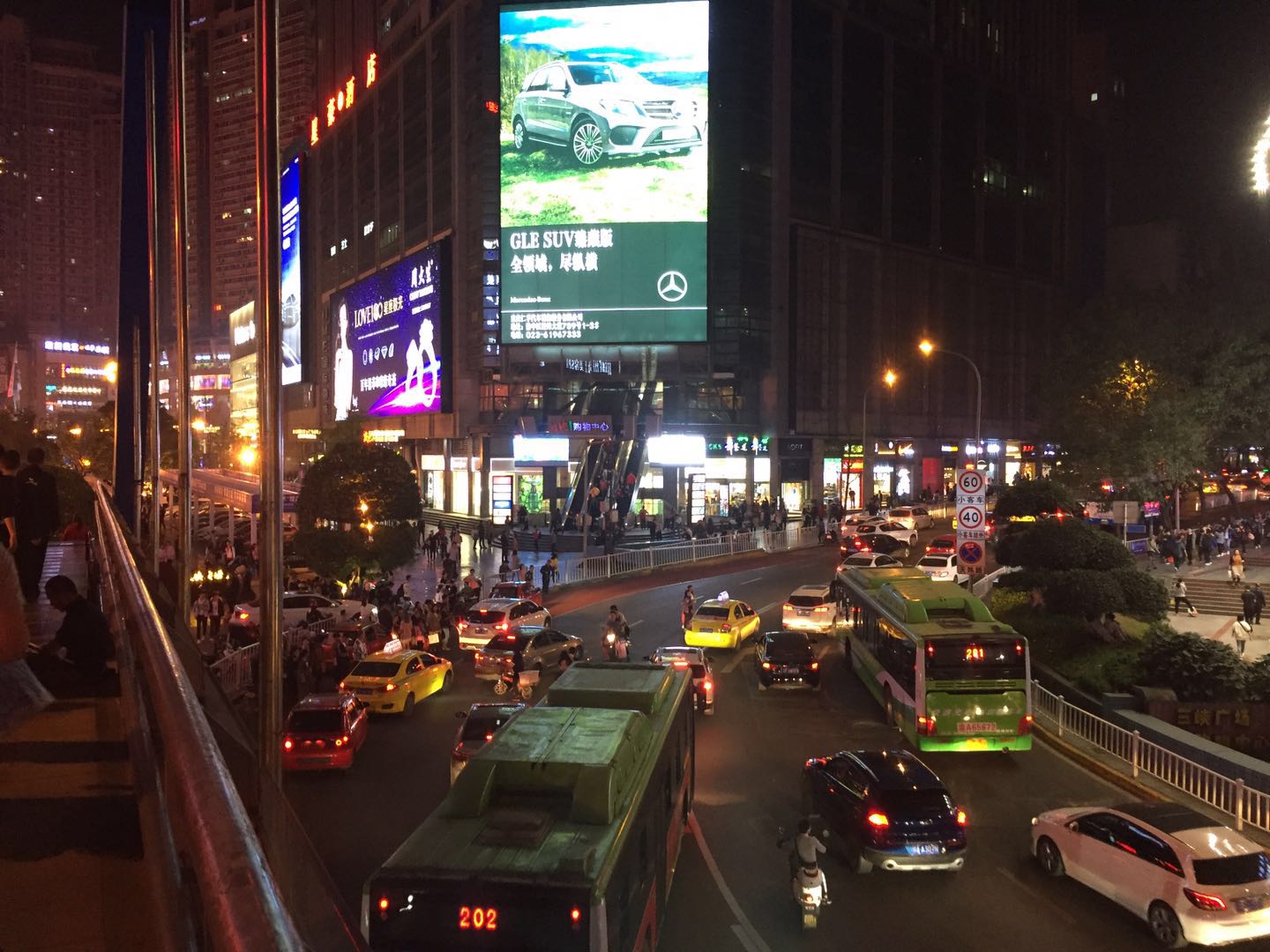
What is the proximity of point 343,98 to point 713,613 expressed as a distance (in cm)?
7841


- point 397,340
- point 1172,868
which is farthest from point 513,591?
point 397,340

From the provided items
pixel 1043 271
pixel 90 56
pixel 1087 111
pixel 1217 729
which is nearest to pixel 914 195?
pixel 1043 271

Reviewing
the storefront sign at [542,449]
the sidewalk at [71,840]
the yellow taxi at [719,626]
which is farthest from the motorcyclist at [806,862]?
the storefront sign at [542,449]

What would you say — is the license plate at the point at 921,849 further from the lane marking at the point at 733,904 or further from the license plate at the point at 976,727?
the license plate at the point at 976,727

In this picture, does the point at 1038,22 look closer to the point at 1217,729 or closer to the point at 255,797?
the point at 1217,729

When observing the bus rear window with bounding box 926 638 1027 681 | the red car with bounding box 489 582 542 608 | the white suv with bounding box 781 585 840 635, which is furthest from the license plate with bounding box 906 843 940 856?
the red car with bounding box 489 582 542 608

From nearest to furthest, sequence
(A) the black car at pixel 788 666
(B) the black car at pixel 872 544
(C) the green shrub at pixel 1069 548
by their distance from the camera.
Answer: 1. (A) the black car at pixel 788 666
2. (C) the green shrub at pixel 1069 548
3. (B) the black car at pixel 872 544

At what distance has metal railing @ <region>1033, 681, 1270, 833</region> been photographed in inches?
490

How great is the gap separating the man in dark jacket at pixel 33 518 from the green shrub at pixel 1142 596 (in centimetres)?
2149

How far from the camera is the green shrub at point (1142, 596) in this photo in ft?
72.4

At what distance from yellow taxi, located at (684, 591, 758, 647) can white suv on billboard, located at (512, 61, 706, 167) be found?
3296 centimetres

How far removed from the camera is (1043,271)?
256ft

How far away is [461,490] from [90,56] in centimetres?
15791

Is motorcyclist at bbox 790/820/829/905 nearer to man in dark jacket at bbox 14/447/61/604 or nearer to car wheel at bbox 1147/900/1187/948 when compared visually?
car wheel at bbox 1147/900/1187/948
